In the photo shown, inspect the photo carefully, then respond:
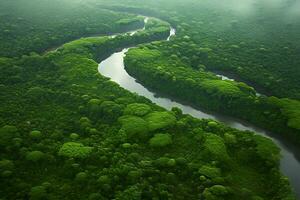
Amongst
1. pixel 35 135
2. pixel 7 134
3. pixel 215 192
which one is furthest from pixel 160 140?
pixel 7 134

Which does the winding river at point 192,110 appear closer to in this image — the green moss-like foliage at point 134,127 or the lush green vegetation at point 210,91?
the lush green vegetation at point 210,91

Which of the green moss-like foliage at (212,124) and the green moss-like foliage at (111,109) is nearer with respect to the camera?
the green moss-like foliage at (212,124)

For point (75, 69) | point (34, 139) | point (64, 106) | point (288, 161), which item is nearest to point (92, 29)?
point (75, 69)

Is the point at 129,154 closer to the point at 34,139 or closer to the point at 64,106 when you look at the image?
the point at 34,139

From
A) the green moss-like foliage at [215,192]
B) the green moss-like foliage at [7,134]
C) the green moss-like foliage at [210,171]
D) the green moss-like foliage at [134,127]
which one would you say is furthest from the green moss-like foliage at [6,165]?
the green moss-like foliage at [215,192]

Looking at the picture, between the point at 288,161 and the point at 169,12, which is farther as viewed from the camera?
the point at 169,12

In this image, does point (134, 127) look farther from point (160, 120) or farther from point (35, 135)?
point (35, 135)
